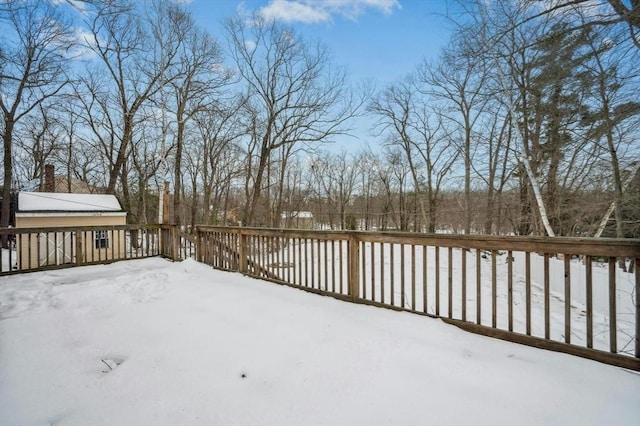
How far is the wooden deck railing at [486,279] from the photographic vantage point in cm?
207

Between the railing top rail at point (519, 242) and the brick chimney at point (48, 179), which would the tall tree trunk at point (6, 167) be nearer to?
the brick chimney at point (48, 179)

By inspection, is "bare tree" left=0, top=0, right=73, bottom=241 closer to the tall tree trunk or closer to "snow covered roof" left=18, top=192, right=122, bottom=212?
the tall tree trunk

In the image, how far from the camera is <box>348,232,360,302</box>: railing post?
11.3 ft

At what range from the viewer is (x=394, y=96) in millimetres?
16281

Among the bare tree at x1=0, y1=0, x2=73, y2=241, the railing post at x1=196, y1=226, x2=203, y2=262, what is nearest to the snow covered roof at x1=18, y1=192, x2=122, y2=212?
the bare tree at x1=0, y1=0, x2=73, y2=241

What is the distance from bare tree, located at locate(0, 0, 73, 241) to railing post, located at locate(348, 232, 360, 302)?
13.2 feet

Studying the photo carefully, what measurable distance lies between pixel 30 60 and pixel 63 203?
5068mm

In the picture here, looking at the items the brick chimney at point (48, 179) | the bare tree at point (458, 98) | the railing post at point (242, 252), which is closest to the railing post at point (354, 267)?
the railing post at point (242, 252)

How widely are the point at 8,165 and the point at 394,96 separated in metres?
18.4

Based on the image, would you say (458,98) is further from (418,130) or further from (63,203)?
(63,203)

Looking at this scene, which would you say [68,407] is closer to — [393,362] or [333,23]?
[393,362]

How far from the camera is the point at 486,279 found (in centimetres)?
790

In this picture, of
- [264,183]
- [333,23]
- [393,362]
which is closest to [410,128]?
[333,23]

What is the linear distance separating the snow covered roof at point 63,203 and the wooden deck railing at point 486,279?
29.6 ft
